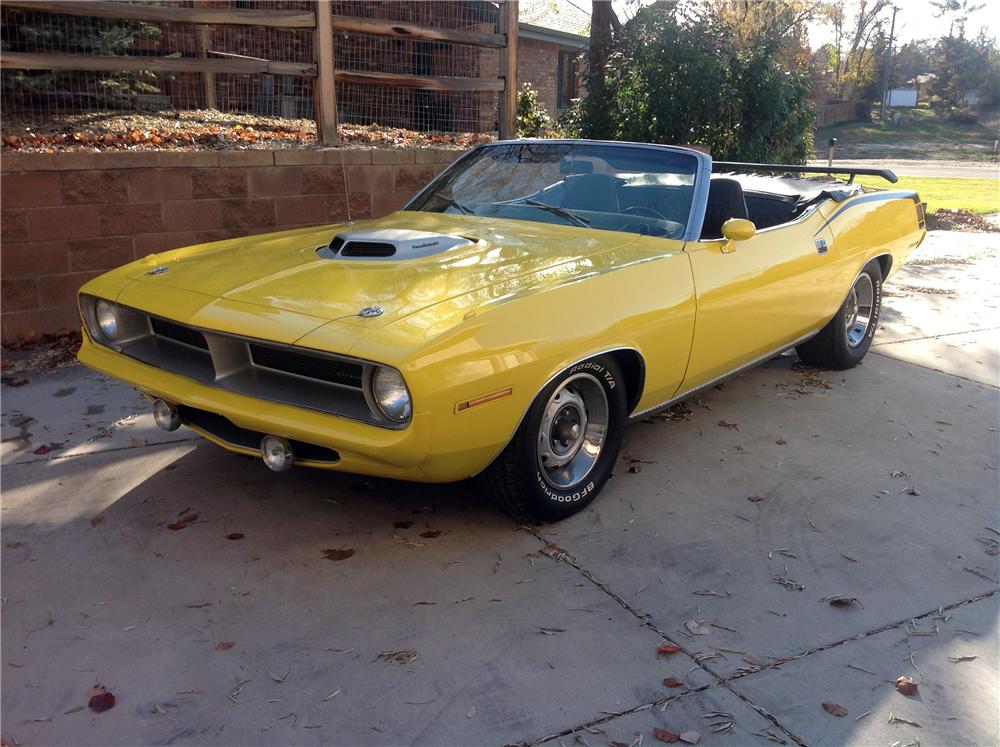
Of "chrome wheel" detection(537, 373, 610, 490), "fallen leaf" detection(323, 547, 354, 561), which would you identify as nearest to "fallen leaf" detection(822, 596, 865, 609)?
"chrome wheel" detection(537, 373, 610, 490)

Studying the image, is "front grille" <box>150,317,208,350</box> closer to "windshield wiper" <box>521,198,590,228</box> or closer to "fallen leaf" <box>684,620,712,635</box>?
"windshield wiper" <box>521,198,590,228</box>

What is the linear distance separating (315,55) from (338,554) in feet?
17.0

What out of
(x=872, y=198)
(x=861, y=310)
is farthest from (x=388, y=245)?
(x=861, y=310)

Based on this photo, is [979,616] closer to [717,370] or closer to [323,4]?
[717,370]

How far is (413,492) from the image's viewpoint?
3986mm

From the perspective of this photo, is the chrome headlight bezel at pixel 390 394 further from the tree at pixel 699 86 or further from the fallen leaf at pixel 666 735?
the tree at pixel 699 86

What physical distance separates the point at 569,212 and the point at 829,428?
6.20ft

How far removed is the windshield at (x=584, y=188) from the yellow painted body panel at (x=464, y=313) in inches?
5.6

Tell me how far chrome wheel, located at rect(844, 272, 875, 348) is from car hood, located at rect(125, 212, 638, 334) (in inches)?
100

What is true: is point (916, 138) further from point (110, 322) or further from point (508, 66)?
point (110, 322)

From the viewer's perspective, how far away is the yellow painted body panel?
3.06 m

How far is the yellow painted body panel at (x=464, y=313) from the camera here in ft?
10.0

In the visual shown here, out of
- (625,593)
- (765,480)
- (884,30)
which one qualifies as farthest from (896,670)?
(884,30)

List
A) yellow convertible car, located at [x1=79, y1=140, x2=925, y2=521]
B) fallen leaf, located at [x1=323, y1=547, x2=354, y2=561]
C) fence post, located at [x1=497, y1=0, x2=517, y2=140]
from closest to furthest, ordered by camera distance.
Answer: yellow convertible car, located at [x1=79, y1=140, x2=925, y2=521]
fallen leaf, located at [x1=323, y1=547, x2=354, y2=561]
fence post, located at [x1=497, y1=0, x2=517, y2=140]
